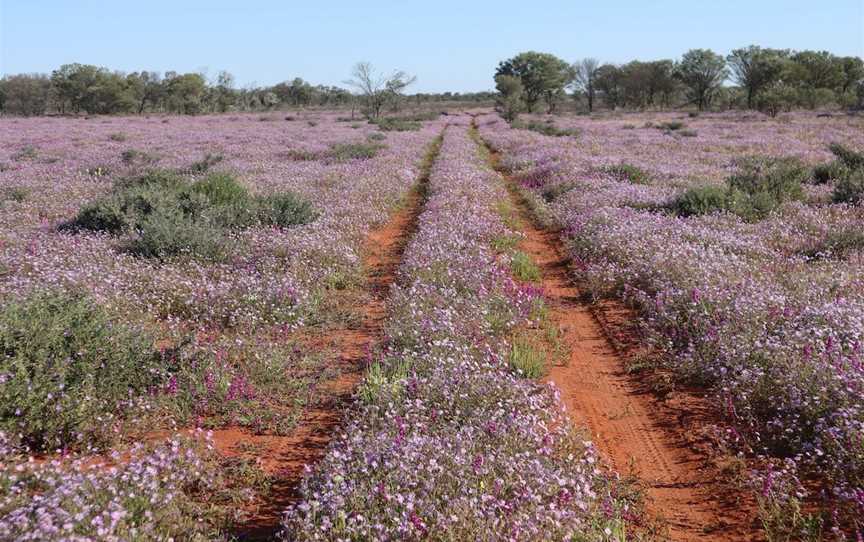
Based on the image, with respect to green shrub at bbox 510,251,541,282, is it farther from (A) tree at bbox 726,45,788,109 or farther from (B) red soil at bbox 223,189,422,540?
(A) tree at bbox 726,45,788,109

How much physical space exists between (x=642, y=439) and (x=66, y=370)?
17.0 feet

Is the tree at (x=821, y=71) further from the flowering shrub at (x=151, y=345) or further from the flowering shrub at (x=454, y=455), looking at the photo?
the flowering shrub at (x=454, y=455)

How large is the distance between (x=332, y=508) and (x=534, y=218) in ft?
42.2

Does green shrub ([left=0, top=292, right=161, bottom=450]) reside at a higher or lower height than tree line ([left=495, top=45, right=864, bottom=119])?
lower

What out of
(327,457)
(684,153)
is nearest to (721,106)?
(684,153)

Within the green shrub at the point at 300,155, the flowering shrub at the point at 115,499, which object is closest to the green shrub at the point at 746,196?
the flowering shrub at the point at 115,499

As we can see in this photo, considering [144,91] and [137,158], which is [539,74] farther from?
[137,158]

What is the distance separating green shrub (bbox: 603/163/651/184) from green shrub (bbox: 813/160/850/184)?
502cm

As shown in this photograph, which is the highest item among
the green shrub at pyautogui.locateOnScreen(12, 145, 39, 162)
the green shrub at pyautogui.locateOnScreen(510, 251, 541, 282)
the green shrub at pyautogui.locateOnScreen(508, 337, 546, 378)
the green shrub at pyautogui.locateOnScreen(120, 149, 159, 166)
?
the green shrub at pyautogui.locateOnScreen(12, 145, 39, 162)

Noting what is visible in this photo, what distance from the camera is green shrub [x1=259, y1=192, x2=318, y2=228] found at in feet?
44.9

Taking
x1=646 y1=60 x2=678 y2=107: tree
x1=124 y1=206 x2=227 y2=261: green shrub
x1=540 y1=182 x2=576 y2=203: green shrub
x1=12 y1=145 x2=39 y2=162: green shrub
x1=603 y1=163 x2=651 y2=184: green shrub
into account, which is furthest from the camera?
x1=646 y1=60 x2=678 y2=107: tree

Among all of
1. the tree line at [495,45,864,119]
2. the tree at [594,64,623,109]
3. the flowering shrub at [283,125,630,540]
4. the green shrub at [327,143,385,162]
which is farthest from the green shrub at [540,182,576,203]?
the tree at [594,64,623,109]

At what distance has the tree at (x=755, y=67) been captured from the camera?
8156cm

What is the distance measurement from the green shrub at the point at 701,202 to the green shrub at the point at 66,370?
39.3 ft
